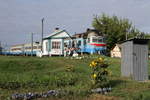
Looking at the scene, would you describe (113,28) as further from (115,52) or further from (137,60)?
(137,60)

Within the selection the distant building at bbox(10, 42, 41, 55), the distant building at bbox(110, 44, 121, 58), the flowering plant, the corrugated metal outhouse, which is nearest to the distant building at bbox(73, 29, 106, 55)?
the distant building at bbox(110, 44, 121, 58)

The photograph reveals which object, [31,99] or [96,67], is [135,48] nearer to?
[96,67]

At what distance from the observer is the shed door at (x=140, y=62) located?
14328mm

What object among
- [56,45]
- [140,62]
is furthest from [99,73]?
[56,45]

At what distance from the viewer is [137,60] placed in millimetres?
14422

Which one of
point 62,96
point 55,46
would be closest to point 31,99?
point 62,96

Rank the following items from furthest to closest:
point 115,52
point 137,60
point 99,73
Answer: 1. point 115,52
2. point 137,60
3. point 99,73

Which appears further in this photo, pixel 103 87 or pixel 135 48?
pixel 135 48

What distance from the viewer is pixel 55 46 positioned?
42.2 meters

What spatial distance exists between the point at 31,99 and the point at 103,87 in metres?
3.17

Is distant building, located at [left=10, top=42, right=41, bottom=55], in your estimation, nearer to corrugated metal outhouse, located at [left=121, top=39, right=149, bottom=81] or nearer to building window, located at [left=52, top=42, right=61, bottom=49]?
building window, located at [left=52, top=42, right=61, bottom=49]

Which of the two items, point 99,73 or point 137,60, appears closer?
point 99,73

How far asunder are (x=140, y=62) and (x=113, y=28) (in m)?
45.7

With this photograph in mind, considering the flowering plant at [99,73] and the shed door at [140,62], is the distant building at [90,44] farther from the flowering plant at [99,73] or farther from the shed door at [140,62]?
the flowering plant at [99,73]
